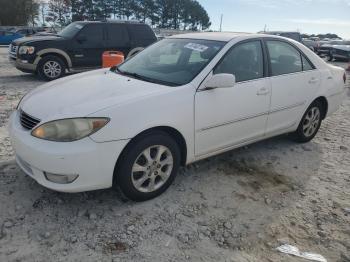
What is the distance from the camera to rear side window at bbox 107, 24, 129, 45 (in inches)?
417

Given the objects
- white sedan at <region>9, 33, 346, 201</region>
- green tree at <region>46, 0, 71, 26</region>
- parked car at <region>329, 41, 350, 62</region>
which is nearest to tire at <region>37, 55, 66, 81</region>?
white sedan at <region>9, 33, 346, 201</region>

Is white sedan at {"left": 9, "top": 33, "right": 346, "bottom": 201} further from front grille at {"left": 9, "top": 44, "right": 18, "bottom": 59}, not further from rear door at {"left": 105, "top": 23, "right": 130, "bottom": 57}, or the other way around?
front grille at {"left": 9, "top": 44, "right": 18, "bottom": 59}

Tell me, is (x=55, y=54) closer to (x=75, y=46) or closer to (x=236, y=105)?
(x=75, y=46)

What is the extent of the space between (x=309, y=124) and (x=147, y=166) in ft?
9.75

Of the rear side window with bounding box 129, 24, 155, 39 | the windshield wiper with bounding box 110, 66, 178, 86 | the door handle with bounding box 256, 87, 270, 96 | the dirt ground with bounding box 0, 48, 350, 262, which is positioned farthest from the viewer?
the rear side window with bounding box 129, 24, 155, 39

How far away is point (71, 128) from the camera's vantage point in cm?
300

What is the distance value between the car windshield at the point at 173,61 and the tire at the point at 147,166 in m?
0.66

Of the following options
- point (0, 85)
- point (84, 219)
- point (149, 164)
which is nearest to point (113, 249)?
point (84, 219)

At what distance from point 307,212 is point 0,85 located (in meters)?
8.10

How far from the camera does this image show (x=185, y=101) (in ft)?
11.3

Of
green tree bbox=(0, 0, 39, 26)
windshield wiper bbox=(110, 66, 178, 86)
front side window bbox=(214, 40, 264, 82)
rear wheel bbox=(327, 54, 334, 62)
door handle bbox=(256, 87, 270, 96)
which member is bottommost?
rear wheel bbox=(327, 54, 334, 62)

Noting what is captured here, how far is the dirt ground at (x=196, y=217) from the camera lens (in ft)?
9.29

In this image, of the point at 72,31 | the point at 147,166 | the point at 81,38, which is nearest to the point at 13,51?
the point at 72,31

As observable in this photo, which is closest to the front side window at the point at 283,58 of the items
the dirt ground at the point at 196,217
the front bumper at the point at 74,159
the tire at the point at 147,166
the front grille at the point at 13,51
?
the dirt ground at the point at 196,217
